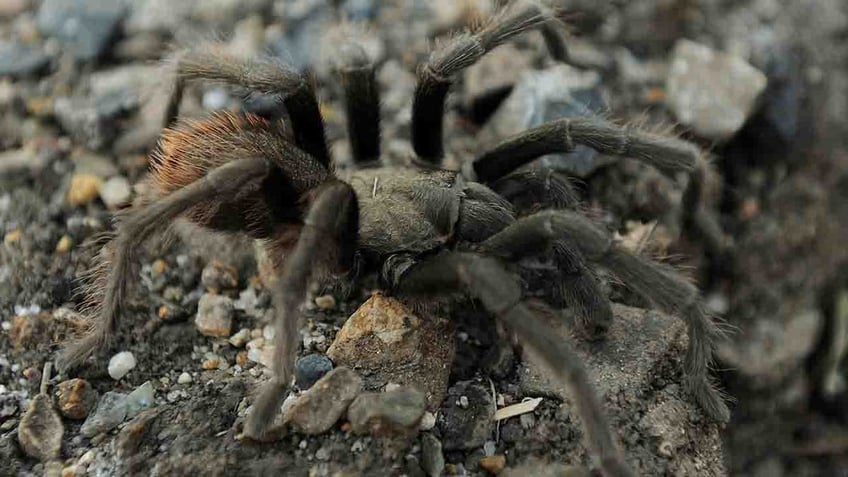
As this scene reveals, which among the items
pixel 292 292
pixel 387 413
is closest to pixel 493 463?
pixel 387 413

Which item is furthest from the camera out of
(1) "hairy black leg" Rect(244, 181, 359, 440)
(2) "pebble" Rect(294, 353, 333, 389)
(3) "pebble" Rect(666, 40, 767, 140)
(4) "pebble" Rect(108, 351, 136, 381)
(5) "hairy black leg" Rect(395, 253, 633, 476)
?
(3) "pebble" Rect(666, 40, 767, 140)

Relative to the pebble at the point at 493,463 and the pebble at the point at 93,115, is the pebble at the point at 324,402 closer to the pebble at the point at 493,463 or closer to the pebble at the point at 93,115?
the pebble at the point at 493,463

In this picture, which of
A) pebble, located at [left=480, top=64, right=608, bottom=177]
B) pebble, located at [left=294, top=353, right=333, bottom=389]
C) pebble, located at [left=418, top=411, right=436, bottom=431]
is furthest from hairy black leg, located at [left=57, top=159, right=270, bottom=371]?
pebble, located at [left=480, top=64, right=608, bottom=177]

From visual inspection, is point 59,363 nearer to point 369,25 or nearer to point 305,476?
point 305,476

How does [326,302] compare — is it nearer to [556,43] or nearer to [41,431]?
[41,431]

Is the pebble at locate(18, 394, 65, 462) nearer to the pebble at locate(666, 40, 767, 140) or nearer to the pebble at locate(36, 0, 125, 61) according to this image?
the pebble at locate(36, 0, 125, 61)
